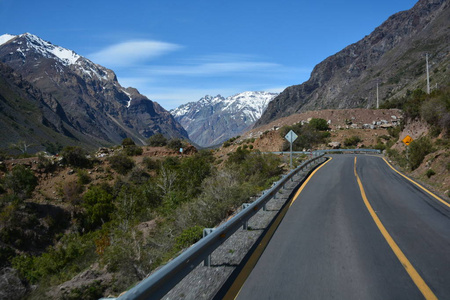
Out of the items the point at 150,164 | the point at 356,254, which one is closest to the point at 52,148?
the point at 150,164

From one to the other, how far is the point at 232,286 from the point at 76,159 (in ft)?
129

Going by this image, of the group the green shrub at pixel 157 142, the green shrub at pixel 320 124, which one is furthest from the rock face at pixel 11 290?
the green shrub at pixel 320 124

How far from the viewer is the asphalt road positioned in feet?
14.8

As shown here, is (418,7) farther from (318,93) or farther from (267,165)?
(267,165)

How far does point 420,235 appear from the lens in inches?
277

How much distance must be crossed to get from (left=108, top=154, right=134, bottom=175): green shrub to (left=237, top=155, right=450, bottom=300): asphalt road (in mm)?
33044

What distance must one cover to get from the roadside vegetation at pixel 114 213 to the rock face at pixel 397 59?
64.0 metres

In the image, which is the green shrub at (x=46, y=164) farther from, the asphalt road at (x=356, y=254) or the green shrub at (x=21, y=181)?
the asphalt road at (x=356, y=254)

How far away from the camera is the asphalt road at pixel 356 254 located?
14.8 ft

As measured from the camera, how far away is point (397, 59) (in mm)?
125312

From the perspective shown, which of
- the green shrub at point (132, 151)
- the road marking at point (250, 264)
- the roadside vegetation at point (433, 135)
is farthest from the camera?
the green shrub at point (132, 151)

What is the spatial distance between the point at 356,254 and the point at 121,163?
3784cm

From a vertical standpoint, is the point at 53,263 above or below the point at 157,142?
below

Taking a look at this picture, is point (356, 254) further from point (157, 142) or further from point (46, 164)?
point (157, 142)
